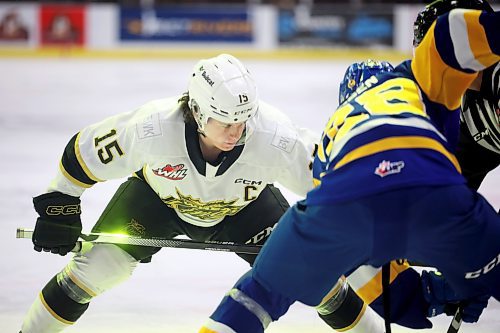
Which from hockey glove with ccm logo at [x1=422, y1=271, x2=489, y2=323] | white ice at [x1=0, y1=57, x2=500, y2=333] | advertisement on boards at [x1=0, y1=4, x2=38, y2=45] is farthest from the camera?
advertisement on boards at [x1=0, y1=4, x2=38, y2=45]

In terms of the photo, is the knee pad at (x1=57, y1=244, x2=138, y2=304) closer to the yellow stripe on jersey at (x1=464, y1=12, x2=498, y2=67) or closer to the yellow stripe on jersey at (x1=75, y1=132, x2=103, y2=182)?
the yellow stripe on jersey at (x1=75, y1=132, x2=103, y2=182)

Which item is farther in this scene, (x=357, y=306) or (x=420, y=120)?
(x=357, y=306)

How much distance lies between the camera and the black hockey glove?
2914mm

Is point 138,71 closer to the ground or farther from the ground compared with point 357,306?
closer to the ground

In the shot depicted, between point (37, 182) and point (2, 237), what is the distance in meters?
1.10

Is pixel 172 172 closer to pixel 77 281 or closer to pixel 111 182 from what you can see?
pixel 77 281

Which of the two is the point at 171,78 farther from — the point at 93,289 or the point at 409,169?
the point at 409,169

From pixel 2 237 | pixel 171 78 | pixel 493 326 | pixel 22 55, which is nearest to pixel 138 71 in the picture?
pixel 171 78

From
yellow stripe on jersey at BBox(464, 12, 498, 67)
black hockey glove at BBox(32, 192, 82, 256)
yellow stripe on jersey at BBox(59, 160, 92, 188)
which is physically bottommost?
black hockey glove at BBox(32, 192, 82, 256)

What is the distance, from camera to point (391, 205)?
6.79ft

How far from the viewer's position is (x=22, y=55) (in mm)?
11289

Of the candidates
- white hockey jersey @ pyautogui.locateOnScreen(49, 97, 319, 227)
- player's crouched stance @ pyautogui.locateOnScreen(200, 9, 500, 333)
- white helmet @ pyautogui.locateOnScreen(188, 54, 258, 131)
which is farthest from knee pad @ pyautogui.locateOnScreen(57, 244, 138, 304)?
player's crouched stance @ pyautogui.locateOnScreen(200, 9, 500, 333)

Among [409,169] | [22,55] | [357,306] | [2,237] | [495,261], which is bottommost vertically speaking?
[22,55]

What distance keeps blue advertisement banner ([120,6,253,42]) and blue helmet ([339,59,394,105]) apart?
9423mm
